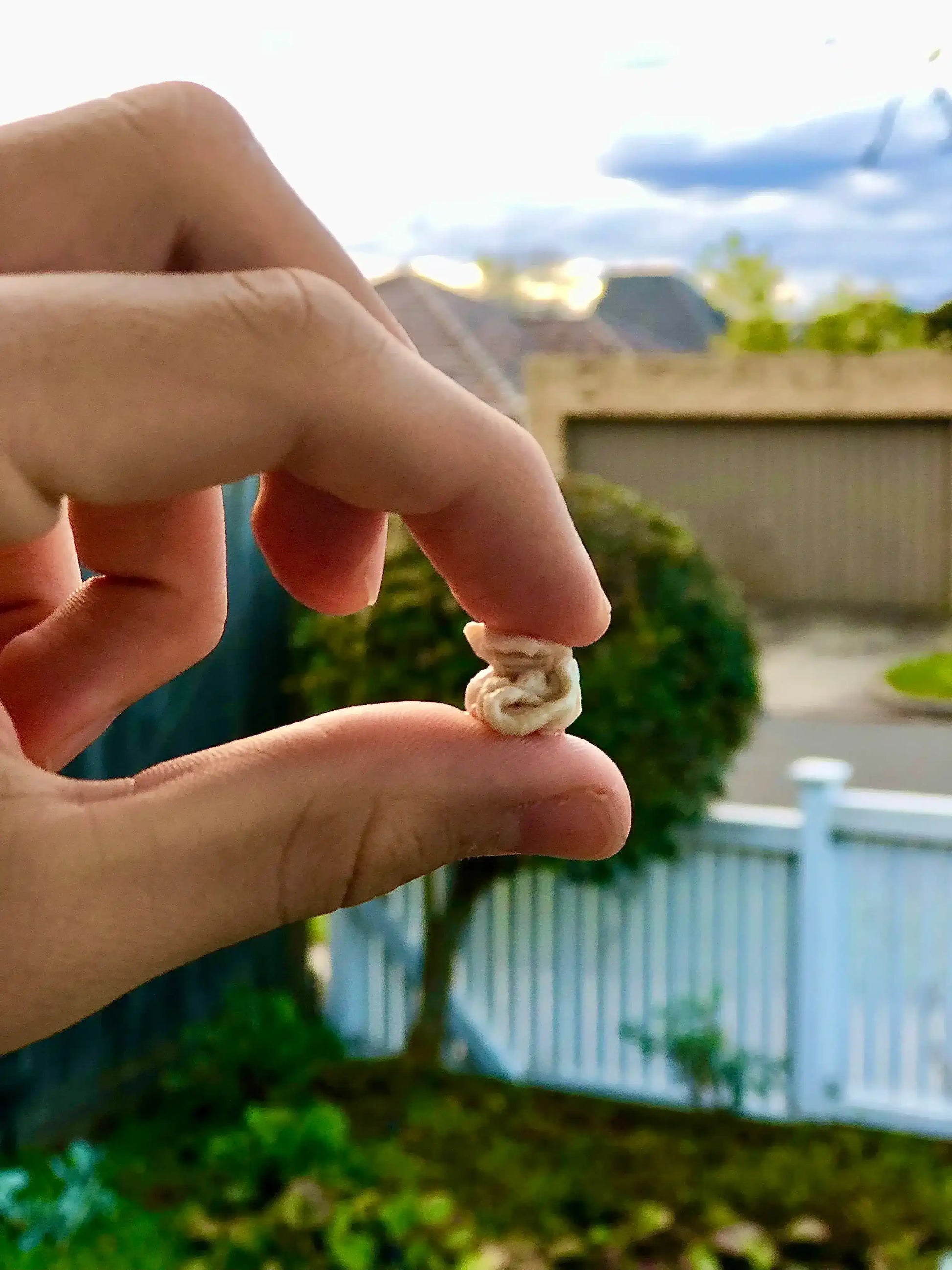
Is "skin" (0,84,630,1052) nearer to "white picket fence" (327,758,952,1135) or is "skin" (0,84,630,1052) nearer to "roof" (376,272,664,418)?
"white picket fence" (327,758,952,1135)

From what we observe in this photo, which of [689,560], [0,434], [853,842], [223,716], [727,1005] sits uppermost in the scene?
[0,434]

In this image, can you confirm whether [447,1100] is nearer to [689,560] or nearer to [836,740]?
[689,560]

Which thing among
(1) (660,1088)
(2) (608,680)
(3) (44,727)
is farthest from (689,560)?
(3) (44,727)

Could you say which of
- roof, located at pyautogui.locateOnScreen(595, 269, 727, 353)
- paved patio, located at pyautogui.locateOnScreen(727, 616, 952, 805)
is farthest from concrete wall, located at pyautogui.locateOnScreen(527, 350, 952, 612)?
roof, located at pyautogui.locateOnScreen(595, 269, 727, 353)

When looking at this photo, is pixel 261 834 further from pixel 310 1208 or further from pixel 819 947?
pixel 819 947

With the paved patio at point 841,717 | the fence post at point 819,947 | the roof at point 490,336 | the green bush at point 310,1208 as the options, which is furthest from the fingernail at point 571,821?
the roof at point 490,336

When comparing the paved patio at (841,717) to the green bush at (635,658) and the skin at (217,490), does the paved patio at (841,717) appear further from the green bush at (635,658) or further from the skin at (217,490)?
the skin at (217,490)
